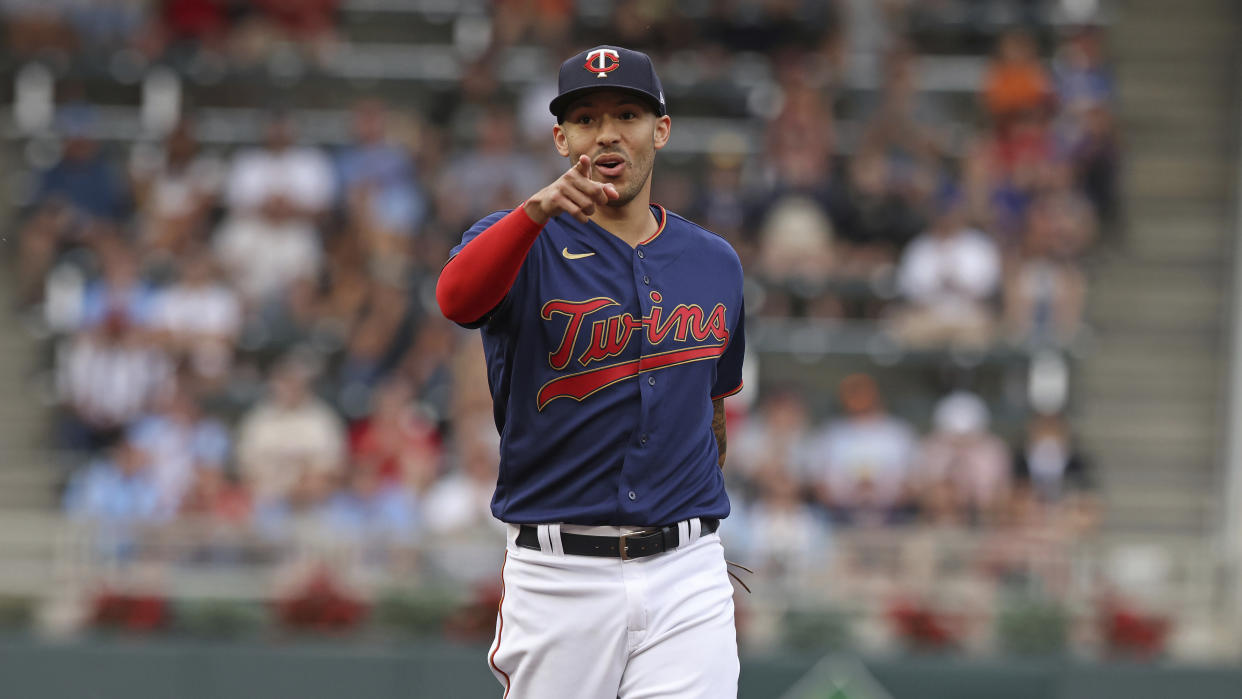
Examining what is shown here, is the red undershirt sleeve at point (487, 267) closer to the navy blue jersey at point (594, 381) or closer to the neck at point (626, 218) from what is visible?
the navy blue jersey at point (594, 381)

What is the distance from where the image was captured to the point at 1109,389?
1294cm

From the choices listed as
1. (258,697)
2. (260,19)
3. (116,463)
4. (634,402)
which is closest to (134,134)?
(260,19)

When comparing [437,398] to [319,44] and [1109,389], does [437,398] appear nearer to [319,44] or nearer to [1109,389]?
[319,44]

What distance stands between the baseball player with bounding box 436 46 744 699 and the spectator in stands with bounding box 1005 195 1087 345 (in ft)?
26.4

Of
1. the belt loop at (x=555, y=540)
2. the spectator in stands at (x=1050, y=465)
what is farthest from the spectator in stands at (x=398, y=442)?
the belt loop at (x=555, y=540)

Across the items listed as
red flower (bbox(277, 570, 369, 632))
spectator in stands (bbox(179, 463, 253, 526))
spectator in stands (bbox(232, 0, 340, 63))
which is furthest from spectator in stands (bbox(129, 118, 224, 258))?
red flower (bbox(277, 570, 369, 632))

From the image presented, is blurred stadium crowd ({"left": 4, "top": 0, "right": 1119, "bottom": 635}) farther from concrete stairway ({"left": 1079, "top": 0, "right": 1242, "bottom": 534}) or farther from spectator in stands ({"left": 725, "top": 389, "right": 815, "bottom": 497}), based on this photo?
concrete stairway ({"left": 1079, "top": 0, "right": 1242, "bottom": 534})

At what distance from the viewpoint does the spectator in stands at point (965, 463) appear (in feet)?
33.5

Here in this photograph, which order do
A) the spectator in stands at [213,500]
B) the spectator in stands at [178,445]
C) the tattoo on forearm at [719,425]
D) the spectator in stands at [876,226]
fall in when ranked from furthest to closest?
1. the spectator in stands at [876,226]
2. the spectator in stands at [178,445]
3. the spectator in stands at [213,500]
4. the tattoo on forearm at [719,425]

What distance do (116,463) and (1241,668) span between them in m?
6.98

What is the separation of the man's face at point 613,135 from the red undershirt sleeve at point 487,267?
0.30 metres

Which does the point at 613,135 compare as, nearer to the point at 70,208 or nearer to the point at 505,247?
the point at 505,247

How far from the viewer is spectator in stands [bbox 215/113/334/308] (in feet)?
39.5

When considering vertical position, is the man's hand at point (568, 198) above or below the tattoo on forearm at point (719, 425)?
above
